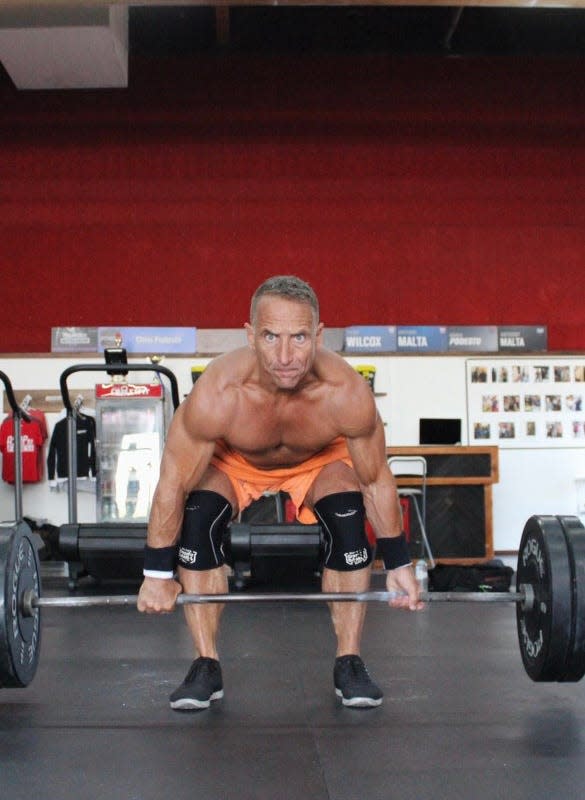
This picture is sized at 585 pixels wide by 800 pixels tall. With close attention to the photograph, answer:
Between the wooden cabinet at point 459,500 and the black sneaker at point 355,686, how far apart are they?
3544 millimetres

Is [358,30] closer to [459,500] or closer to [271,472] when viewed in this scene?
[459,500]

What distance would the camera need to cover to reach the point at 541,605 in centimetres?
185

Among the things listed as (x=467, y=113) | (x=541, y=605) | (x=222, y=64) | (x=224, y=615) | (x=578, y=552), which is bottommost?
(x=224, y=615)

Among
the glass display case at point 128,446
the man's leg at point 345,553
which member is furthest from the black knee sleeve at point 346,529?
the glass display case at point 128,446

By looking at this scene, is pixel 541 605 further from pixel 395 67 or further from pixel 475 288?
pixel 395 67

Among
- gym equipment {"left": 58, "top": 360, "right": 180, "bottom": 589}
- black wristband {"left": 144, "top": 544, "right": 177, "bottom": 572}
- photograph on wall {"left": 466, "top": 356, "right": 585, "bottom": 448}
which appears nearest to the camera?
black wristband {"left": 144, "top": 544, "right": 177, "bottom": 572}

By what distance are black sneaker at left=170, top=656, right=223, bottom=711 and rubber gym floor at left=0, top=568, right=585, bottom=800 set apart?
26 mm

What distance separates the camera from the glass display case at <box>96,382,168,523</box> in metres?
4.84

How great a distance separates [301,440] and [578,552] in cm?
67

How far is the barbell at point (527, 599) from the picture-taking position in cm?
176

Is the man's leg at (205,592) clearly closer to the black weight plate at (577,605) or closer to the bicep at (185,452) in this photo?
the bicep at (185,452)

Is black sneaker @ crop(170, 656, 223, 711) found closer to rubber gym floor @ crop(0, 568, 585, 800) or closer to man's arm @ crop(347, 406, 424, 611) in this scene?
rubber gym floor @ crop(0, 568, 585, 800)

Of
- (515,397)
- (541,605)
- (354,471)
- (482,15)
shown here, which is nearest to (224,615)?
(354,471)

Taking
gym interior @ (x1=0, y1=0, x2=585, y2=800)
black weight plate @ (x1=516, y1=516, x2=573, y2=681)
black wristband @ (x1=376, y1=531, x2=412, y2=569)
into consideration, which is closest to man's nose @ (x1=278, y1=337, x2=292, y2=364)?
black wristband @ (x1=376, y1=531, x2=412, y2=569)
